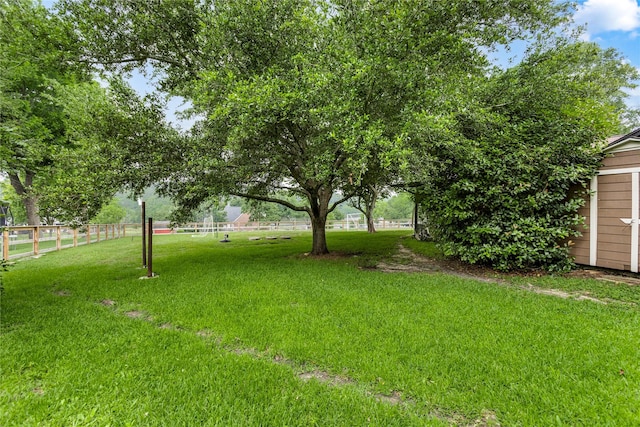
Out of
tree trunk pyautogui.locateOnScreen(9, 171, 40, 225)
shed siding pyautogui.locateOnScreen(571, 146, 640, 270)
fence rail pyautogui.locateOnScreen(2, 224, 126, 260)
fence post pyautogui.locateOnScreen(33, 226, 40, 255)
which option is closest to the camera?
shed siding pyautogui.locateOnScreen(571, 146, 640, 270)

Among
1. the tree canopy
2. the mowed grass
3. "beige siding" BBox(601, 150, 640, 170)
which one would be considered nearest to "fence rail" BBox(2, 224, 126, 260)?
the tree canopy

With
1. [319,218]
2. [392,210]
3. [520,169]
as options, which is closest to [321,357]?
Result: [520,169]

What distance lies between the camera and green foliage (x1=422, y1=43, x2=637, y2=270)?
18.9 ft

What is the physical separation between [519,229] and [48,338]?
785 cm

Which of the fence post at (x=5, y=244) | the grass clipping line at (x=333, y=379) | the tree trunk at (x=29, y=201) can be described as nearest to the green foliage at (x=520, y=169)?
the grass clipping line at (x=333, y=379)

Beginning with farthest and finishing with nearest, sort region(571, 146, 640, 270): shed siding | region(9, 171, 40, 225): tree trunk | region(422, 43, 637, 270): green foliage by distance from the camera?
region(9, 171, 40, 225): tree trunk < region(422, 43, 637, 270): green foliage < region(571, 146, 640, 270): shed siding

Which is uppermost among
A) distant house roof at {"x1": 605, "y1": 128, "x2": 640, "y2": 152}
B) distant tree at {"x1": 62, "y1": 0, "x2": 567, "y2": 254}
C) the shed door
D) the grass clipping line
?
distant tree at {"x1": 62, "y1": 0, "x2": 567, "y2": 254}

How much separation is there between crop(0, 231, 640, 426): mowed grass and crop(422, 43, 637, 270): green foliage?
49.9 inches

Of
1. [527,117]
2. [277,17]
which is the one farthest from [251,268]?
[527,117]

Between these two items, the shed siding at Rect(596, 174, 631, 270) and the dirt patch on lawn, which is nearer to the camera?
the dirt patch on lawn

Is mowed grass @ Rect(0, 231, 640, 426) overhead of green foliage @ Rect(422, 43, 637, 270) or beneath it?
beneath

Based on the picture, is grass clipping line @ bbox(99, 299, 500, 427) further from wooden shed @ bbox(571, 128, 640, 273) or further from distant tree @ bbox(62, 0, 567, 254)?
wooden shed @ bbox(571, 128, 640, 273)

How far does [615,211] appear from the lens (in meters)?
5.50

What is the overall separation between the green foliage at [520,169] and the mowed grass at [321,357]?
127 cm
